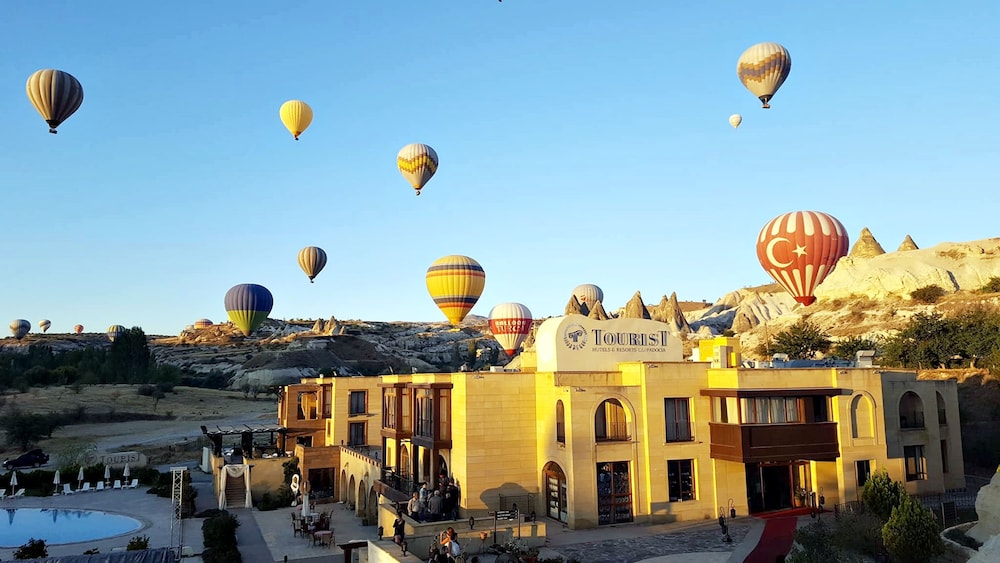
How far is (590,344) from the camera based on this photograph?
3244 cm

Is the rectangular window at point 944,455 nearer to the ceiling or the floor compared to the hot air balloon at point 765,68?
nearer to the floor

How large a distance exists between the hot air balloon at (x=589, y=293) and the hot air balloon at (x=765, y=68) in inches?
2100

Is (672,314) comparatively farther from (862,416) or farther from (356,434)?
(862,416)

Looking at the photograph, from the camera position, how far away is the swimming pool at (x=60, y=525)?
36.6 meters

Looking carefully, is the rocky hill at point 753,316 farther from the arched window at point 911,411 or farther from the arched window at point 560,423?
the arched window at point 560,423

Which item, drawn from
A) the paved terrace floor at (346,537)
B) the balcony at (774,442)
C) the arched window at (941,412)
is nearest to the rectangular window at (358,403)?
the paved terrace floor at (346,537)

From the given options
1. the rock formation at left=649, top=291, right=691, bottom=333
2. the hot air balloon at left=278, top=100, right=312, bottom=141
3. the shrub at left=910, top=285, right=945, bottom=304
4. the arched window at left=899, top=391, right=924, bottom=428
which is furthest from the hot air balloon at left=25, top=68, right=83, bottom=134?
the rock formation at left=649, top=291, right=691, bottom=333

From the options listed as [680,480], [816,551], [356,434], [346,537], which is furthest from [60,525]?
[816,551]

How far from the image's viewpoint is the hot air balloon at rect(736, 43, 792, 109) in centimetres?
4603

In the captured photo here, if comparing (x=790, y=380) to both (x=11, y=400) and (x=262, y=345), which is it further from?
(x=262, y=345)

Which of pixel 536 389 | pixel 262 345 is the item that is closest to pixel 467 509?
pixel 536 389

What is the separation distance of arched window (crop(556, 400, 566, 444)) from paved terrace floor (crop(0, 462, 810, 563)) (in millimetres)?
3549

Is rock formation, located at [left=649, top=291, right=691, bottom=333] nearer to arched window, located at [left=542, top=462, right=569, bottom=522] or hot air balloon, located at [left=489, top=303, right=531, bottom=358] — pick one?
hot air balloon, located at [left=489, top=303, right=531, bottom=358]

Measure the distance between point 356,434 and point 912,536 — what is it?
1415 inches
